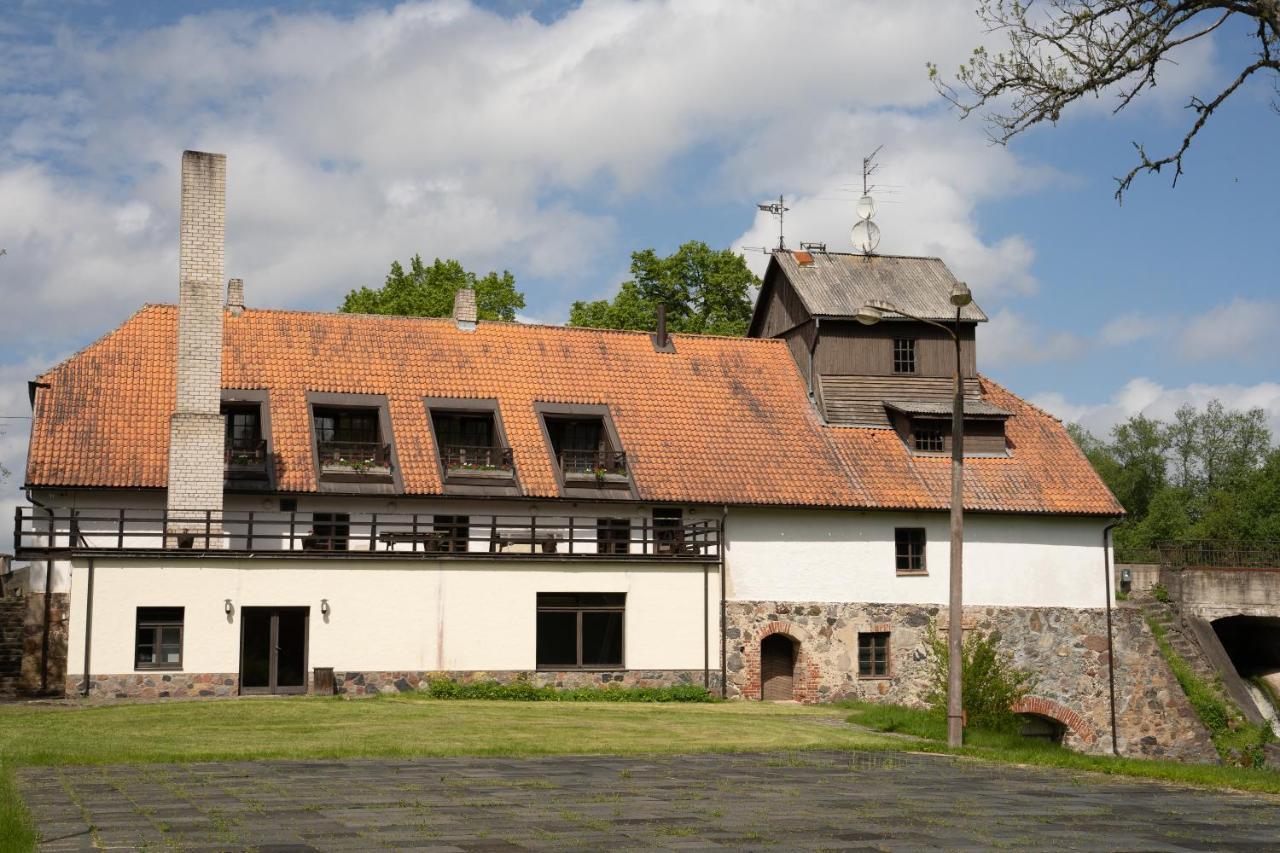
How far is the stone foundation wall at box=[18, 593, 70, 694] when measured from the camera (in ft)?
89.2

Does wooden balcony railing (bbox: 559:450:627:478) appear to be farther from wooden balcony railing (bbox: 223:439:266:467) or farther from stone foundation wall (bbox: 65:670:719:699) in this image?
wooden balcony railing (bbox: 223:439:266:467)

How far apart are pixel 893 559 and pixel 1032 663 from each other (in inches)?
181

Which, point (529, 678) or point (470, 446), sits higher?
point (470, 446)

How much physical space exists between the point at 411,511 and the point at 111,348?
832 cm

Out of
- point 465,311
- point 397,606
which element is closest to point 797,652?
point 397,606

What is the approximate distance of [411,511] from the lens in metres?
32.4

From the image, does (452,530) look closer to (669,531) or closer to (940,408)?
(669,531)

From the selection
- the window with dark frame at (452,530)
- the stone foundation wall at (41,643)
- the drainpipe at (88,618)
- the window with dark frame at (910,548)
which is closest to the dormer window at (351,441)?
the window with dark frame at (452,530)

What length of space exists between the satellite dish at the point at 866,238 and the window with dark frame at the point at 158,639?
23023mm

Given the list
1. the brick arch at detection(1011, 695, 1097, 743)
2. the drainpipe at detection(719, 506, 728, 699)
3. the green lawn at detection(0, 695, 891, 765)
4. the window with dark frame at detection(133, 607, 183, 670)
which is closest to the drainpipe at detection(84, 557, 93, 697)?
the window with dark frame at detection(133, 607, 183, 670)

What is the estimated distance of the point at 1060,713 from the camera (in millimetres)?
36281

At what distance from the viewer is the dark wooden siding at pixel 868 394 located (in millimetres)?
38156

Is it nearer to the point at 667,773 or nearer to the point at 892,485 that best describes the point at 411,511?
the point at 892,485

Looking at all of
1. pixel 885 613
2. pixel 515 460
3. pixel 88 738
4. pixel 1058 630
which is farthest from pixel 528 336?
Answer: pixel 88 738
